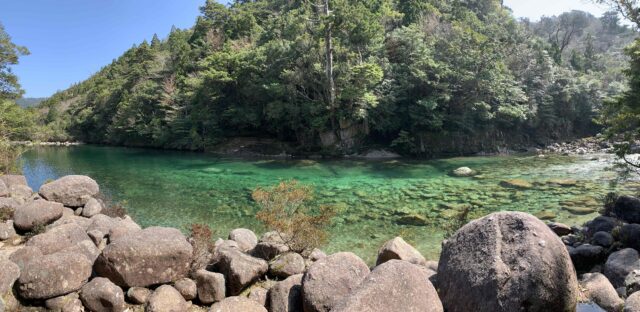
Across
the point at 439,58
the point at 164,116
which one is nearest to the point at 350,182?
the point at 439,58

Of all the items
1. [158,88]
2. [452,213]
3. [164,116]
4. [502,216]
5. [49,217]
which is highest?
[158,88]

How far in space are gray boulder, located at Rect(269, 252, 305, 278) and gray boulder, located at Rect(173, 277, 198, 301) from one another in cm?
152

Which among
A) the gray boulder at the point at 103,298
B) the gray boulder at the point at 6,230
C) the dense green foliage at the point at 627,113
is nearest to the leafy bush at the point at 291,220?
the gray boulder at the point at 103,298

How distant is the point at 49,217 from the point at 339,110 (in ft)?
83.8

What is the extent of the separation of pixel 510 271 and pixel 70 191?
1235 centimetres

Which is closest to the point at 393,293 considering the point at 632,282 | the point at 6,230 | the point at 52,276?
the point at 632,282

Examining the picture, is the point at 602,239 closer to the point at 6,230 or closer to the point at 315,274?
the point at 315,274

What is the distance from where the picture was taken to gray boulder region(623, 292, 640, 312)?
557 cm

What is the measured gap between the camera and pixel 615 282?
7.17 metres

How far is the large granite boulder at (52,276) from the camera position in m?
6.14

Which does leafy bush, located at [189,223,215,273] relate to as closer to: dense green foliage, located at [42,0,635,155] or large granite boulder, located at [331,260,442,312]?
large granite boulder, located at [331,260,442,312]

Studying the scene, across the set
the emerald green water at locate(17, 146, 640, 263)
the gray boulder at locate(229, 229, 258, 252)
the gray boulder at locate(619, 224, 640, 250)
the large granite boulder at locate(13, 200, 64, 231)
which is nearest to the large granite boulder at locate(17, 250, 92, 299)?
the large granite boulder at locate(13, 200, 64, 231)

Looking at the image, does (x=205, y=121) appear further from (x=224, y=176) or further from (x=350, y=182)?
(x=350, y=182)

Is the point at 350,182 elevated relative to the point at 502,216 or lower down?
lower down
